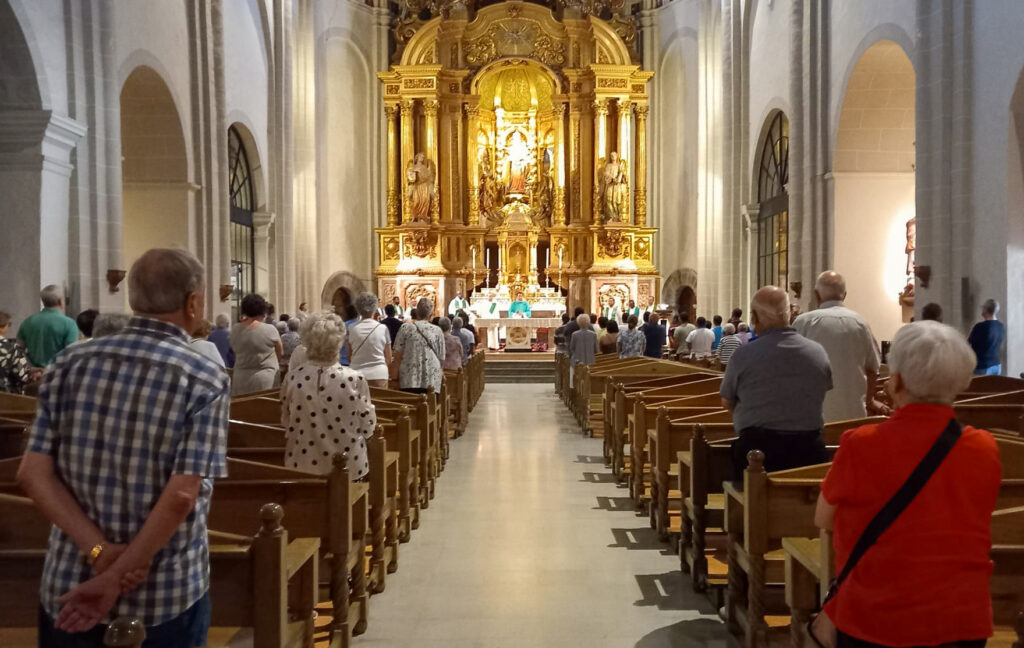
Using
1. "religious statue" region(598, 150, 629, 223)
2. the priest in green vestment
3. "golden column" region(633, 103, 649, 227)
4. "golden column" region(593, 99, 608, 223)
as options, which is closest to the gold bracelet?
the priest in green vestment

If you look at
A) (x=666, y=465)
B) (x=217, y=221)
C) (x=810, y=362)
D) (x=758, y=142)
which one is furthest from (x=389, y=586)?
(x=758, y=142)

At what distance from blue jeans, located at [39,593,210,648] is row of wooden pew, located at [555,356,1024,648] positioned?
1.96 metres

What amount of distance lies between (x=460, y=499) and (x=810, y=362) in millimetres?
4562

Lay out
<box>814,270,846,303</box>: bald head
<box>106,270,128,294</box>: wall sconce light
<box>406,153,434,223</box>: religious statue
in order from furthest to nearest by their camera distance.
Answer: <box>406,153,434,223</box>: religious statue → <box>106,270,128,294</box>: wall sconce light → <box>814,270,846,303</box>: bald head

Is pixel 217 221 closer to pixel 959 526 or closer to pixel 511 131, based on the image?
pixel 511 131

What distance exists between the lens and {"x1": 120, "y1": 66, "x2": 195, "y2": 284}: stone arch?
49.9ft

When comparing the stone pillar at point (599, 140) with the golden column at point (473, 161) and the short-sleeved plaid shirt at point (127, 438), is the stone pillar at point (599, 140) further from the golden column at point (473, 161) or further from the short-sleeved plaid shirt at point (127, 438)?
the short-sleeved plaid shirt at point (127, 438)

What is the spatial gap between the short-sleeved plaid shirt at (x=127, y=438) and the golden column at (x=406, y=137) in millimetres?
24195

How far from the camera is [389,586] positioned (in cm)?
600

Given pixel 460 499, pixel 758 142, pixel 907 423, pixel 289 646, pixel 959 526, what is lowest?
pixel 460 499

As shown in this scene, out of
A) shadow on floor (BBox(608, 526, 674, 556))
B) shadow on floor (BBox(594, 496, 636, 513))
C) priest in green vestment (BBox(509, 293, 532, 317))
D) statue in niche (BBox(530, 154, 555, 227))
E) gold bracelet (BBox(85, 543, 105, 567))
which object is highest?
statue in niche (BBox(530, 154, 555, 227))

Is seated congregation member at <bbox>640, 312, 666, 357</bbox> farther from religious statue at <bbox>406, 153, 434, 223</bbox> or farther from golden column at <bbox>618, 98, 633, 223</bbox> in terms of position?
religious statue at <bbox>406, 153, 434, 223</bbox>

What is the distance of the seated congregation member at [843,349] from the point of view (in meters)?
5.86

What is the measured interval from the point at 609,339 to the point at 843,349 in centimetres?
1189
